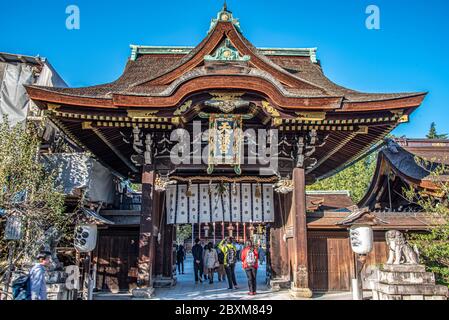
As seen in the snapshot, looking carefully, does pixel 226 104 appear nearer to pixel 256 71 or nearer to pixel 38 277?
pixel 256 71

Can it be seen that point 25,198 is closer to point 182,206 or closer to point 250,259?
point 182,206

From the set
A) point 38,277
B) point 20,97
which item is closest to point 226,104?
point 38,277

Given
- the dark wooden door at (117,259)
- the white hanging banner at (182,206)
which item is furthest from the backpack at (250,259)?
the dark wooden door at (117,259)

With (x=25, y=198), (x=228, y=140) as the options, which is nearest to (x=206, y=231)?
(x=228, y=140)

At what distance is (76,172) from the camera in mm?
11102

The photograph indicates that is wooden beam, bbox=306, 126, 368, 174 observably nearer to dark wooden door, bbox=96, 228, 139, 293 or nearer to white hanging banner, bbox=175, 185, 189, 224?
white hanging banner, bbox=175, 185, 189, 224

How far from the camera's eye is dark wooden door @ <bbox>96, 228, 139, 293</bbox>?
1134 cm

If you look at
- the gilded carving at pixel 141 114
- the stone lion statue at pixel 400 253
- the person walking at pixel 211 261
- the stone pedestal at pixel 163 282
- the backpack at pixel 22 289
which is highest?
the gilded carving at pixel 141 114

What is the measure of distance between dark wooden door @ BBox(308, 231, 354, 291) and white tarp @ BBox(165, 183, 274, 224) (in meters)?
2.16

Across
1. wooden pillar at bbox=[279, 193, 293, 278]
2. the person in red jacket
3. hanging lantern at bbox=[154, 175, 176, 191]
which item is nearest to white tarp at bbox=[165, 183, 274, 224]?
wooden pillar at bbox=[279, 193, 293, 278]

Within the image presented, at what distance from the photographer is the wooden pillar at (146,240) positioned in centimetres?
990

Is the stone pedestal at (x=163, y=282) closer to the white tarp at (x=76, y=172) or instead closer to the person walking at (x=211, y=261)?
the person walking at (x=211, y=261)

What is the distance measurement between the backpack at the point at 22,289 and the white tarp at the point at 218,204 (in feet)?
23.4
